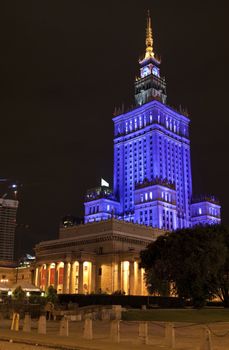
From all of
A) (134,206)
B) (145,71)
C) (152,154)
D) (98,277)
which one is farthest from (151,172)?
(145,71)

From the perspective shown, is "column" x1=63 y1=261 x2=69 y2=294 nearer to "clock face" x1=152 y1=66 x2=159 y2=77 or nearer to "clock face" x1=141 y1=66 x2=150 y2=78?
"clock face" x1=141 y1=66 x2=150 y2=78

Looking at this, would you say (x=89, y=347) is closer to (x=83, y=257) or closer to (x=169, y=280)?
(x=169, y=280)

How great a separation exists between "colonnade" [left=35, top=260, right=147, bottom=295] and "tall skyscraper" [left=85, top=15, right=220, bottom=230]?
3449 cm

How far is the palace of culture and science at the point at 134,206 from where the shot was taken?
395 ft

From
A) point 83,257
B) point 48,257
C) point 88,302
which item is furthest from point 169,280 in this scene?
point 48,257

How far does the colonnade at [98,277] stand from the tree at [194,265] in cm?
4897

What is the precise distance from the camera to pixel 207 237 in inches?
2470

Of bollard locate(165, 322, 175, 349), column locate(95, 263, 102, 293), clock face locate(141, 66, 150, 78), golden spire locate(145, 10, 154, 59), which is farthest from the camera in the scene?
golden spire locate(145, 10, 154, 59)

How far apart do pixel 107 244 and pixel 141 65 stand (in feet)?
335

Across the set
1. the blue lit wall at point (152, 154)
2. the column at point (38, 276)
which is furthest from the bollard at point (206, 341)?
the blue lit wall at point (152, 154)

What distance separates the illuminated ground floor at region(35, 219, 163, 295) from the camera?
380 ft

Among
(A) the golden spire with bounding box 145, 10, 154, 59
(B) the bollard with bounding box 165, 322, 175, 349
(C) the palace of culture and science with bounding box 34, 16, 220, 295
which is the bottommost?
(B) the bollard with bounding box 165, 322, 175, 349

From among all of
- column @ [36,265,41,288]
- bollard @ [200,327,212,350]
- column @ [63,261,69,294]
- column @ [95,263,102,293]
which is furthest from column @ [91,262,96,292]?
bollard @ [200,327,212,350]

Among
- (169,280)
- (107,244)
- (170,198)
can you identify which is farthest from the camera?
(170,198)
